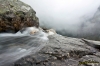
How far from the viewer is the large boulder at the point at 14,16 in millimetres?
18266

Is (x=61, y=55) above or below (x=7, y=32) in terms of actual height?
below

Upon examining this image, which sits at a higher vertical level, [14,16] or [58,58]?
[14,16]

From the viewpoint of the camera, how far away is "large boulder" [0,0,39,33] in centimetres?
1827

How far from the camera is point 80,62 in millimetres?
10000

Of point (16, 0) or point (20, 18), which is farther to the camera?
point (16, 0)

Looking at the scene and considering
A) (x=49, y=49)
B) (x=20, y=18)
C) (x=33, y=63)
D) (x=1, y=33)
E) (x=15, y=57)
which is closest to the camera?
(x=33, y=63)

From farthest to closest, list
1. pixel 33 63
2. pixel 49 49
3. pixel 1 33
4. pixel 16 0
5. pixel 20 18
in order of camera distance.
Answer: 1. pixel 16 0
2. pixel 20 18
3. pixel 1 33
4. pixel 49 49
5. pixel 33 63

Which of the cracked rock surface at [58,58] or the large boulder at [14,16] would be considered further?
the large boulder at [14,16]

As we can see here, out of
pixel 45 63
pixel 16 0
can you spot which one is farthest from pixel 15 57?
pixel 16 0

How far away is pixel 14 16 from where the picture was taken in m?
18.9

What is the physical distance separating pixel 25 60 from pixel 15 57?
3.19 ft

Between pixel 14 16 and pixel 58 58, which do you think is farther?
pixel 14 16

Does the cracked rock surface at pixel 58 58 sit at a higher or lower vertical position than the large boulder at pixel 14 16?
lower

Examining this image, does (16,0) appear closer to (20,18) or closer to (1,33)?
(20,18)
